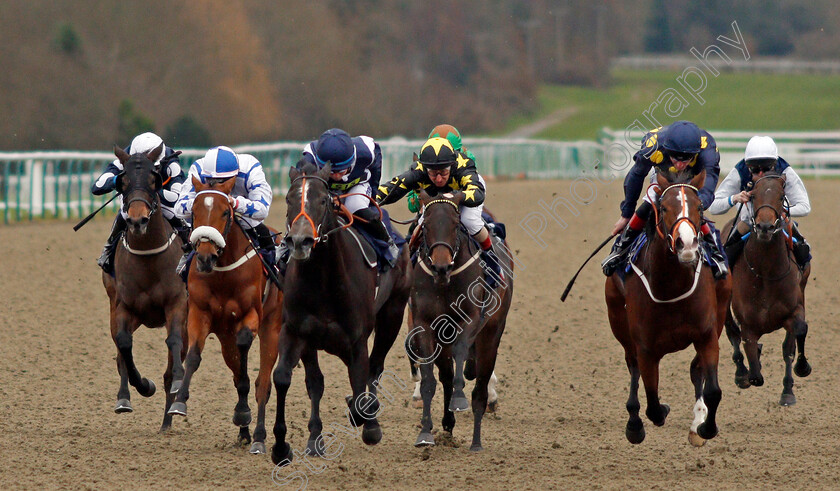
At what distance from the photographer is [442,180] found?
7.06 meters

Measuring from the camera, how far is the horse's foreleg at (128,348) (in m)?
7.16

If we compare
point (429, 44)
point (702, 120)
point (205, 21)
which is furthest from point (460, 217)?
point (702, 120)

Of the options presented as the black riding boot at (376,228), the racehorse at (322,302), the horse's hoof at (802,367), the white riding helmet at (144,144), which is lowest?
the horse's hoof at (802,367)

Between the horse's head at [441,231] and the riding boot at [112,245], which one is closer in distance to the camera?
the horse's head at [441,231]

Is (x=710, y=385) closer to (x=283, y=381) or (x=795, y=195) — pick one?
(x=283, y=381)

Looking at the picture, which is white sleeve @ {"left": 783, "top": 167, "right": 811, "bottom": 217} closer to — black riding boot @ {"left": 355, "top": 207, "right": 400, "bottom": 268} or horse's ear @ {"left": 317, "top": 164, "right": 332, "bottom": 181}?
black riding boot @ {"left": 355, "top": 207, "right": 400, "bottom": 268}

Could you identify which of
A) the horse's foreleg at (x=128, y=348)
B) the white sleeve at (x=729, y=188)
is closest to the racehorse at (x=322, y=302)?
the horse's foreleg at (x=128, y=348)

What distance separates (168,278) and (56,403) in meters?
1.43

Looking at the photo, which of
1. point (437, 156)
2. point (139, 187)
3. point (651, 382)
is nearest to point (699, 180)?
point (651, 382)

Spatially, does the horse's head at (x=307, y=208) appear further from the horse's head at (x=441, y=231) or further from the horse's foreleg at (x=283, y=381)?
the horse's head at (x=441, y=231)

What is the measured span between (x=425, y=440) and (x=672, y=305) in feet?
5.56

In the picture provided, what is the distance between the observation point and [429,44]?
49.9 metres

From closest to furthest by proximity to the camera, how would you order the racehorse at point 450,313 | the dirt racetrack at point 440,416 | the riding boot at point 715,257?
the dirt racetrack at point 440,416 < the riding boot at point 715,257 < the racehorse at point 450,313

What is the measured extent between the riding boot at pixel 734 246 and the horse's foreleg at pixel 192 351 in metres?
3.97
